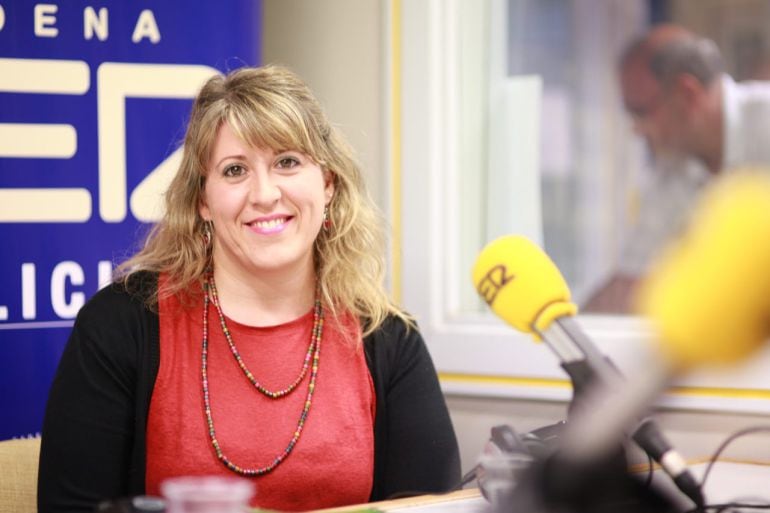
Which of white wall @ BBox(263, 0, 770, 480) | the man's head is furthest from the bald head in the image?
white wall @ BBox(263, 0, 770, 480)

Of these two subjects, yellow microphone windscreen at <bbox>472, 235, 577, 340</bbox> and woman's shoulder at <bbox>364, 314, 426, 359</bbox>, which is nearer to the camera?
yellow microphone windscreen at <bbox>472, 235, 577, 340</bbox>

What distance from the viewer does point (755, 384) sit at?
8.04 feet

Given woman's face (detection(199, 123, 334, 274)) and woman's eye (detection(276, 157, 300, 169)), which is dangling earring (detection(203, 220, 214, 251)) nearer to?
woman's face (detection(199, 123, 334, 274))

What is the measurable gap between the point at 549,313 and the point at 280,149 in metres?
0.94

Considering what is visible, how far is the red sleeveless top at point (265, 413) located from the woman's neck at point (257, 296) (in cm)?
2

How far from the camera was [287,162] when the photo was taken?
1.96m

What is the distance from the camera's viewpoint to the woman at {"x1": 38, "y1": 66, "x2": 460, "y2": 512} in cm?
181

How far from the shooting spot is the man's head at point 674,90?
8.71 ft

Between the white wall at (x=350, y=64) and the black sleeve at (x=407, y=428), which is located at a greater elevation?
the white wall at (x=350, y=64)

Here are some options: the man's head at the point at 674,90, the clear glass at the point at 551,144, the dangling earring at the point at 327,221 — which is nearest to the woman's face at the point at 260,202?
the dangling earring at the point at 327,221

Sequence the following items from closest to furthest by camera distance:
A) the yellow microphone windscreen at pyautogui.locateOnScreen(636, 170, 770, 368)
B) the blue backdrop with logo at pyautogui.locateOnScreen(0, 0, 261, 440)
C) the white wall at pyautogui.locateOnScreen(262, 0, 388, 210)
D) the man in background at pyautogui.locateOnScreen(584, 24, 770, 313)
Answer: the yellow microphone windscreen at pyautogui.locateOnScreen(636, 170, 770, 368) → the blue backdrop with logo at pyautogui.locateOnScreen(0, 0, 261, 440) → the man in background at pyautogui.locateOnScreen(584, 24, 770, 313) → the white wall at pyautogui.locateOnScreen(262, 0, 388, 210)

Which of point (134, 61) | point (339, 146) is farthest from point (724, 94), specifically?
point (134, 61)

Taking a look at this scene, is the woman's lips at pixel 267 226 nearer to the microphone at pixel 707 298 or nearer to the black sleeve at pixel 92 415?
the black sleeve at pixel 92 415

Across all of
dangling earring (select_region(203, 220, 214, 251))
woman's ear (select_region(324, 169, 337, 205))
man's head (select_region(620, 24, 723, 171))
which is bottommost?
dangling earring (select_region(203, 220, 214, 251))
